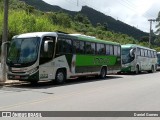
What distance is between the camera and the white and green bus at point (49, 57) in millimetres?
18781

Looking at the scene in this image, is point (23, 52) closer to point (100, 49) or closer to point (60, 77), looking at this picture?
point (60, 77)

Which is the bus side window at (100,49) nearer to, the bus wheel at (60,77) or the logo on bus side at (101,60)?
the logo on bus side at (101,60)

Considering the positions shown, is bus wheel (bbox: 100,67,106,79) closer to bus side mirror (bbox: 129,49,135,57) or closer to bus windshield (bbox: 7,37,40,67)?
bus side mirror (bbox: 129,49,135,57)

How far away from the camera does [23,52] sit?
62.4 ft

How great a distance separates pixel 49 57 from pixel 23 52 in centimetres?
144

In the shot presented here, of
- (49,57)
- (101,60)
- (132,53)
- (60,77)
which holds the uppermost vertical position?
(132,53)

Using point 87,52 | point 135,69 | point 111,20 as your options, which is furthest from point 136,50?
point 111,20

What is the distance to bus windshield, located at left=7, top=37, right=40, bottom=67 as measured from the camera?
18766 mm

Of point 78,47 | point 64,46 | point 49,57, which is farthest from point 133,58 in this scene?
point 49,57

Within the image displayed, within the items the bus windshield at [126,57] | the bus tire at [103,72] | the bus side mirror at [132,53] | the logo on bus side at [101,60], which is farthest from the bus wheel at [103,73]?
the bus side mirror at [132,53]

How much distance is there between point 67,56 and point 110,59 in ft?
23.7

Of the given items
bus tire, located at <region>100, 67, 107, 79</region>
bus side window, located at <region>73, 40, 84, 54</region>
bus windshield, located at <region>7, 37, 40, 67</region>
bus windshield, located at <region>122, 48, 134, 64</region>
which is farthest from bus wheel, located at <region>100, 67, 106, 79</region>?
bus windshield, located at <region>7, 37, 40, 67</region>

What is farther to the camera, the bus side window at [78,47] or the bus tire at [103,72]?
the bus tire at [103,72]

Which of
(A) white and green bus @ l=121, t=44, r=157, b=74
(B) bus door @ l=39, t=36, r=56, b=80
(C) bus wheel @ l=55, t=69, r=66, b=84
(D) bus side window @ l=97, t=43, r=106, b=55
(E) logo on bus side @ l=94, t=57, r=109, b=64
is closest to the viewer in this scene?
(B) bus door @ l=39, t=36, r=56, b=80
